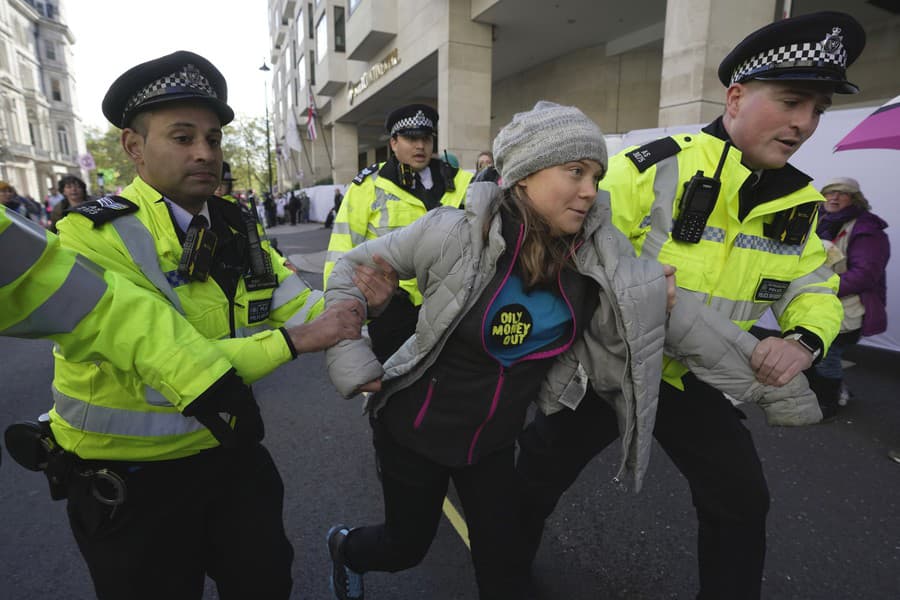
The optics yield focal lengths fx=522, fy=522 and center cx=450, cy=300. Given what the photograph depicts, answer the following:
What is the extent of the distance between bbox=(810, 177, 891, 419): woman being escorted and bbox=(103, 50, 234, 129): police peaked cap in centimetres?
492

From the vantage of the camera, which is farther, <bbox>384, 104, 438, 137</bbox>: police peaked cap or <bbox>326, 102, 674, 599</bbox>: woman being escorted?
<bbox>384, 104, 438, 137</bbox>: police peaked cap

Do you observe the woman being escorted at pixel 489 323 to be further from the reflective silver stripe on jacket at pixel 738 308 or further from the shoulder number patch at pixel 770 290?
the shoulder number patch at pixel 770 290

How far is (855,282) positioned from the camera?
4.48 metres

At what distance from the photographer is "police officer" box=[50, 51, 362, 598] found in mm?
1462

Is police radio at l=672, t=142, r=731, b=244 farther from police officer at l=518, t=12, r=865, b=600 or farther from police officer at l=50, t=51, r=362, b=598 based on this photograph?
police officer at l=50, t=51, r=362, b=598

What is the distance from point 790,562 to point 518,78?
69.0 ft

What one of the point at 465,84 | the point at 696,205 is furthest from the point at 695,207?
the point at 465,84

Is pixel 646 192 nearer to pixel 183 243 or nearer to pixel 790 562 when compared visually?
pixel 183 243

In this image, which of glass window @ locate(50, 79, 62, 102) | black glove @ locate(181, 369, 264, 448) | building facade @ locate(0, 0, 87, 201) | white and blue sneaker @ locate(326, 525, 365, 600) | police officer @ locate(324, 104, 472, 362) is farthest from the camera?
glass window @ locate(50, 79, 62, 102)

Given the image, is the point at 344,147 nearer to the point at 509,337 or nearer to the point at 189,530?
the point at 509,337

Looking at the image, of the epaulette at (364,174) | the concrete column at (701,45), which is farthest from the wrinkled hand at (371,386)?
the concrete column at (701,45)

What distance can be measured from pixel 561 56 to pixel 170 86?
19359 mm

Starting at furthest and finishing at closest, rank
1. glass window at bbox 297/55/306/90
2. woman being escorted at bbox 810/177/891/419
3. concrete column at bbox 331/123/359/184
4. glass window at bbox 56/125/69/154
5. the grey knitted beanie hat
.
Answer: glass window at bbox 56/125/69/154 < glass window at bbox 297/55/306/90 < concrete column at bbox 331/123/359/184 < woman being escorted at bbox 810/177/891/419 < the grey knitted beanie hat

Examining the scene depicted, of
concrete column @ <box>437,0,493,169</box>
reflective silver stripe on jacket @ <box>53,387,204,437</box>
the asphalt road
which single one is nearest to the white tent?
the asphalt road
